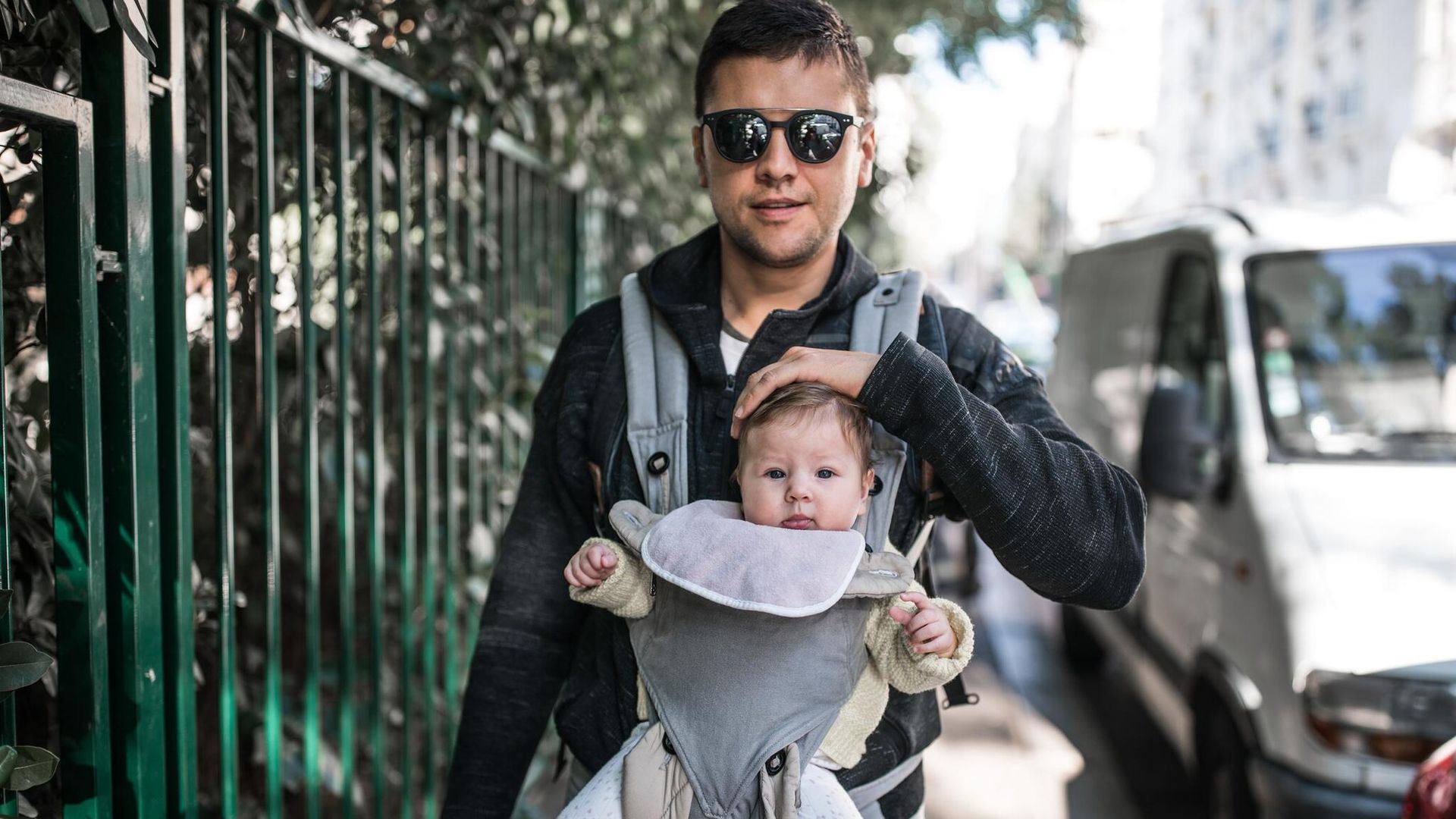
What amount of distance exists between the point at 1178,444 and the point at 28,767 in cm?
384

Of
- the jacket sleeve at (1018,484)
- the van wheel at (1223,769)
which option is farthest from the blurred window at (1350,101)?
the jacket sleeve at (1018,484)

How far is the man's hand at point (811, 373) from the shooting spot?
5.81 feet

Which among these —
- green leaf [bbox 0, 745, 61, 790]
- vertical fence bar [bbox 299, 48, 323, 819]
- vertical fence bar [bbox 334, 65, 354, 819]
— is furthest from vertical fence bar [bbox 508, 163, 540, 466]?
green leaf [bbox 0, 745, 61, 790]

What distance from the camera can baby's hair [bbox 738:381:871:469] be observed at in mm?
1822

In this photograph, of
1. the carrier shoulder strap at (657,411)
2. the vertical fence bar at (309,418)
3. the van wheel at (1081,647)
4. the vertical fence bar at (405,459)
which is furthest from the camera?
the van wheel at (1081,647)

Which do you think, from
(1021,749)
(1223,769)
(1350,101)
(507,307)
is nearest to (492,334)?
(507,307)

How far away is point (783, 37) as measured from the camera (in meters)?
2.02

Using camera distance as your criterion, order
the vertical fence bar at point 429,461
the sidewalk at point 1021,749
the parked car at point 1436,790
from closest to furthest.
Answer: the parked car at point 1436,790
the vertical fence bar at point 429,461
the sidewalk at point 1021,749

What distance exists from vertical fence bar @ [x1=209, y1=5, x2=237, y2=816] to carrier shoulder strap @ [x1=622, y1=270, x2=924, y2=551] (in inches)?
26.0

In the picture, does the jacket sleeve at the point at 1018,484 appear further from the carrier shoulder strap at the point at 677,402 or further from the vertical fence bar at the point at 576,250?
the vertical fence bar at the point at 576,250

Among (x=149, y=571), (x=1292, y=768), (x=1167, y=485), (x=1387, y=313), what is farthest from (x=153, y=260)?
(x=1387, y=313)

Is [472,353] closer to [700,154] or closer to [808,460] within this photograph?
[700,154]

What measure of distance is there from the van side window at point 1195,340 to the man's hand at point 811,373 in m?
2.96

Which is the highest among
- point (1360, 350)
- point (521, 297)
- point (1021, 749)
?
point (521, 297)
